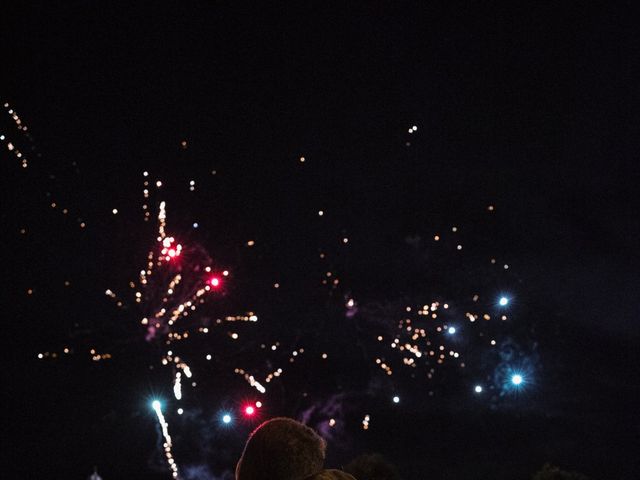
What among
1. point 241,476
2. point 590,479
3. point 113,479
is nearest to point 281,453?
point 241,476

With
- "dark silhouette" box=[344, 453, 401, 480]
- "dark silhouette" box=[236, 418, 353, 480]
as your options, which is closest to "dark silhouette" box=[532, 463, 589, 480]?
"dark silhouette" box=[344, 453, 401, 480]

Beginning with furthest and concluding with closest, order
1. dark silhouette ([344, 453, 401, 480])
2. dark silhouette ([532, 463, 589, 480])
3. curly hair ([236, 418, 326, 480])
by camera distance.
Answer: dark silhouette ([344, 453, 401, 480])
dark silhouette ([532, 463, 589, 480])
curly hair ([236, 418, 326, 480])

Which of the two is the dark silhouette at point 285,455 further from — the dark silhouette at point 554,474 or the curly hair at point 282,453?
the dark silhouette at point 554,474

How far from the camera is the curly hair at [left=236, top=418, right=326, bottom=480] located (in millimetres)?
4410

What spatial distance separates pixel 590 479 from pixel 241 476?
48.1ft

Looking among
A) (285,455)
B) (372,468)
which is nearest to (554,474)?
(372,468)

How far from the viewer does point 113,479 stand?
A: 1187 inches

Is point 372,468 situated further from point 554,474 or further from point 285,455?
point 285,455

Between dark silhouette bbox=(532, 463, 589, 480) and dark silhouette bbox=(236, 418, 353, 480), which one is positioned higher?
dark silhouette bbox=(532, 463, 589, 480)

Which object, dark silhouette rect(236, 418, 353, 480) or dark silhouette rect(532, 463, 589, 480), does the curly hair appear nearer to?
dark silhouette rect(236, 418, 353, 480)

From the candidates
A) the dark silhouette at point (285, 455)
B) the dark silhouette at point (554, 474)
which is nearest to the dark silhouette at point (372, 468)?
the dark silhouette at point (554, 474)

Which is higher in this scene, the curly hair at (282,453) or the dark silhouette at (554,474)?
the dark silhouette at (554,474)

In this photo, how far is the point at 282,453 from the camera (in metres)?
4.44

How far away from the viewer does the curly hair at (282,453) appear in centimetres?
441
